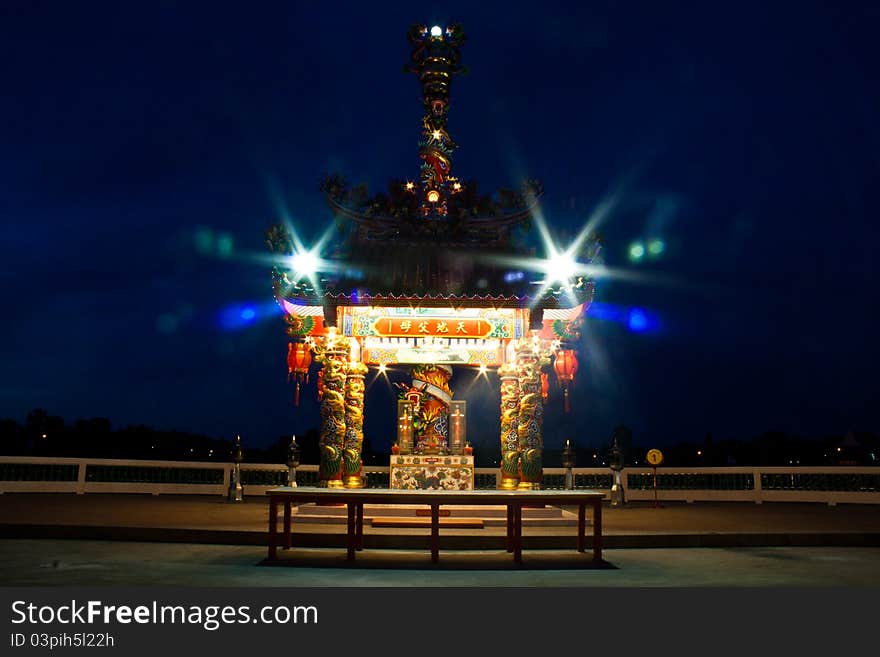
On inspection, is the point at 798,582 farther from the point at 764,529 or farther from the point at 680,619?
the point at 764,529

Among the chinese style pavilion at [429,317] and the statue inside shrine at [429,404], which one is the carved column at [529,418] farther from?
the statue inside shrine at [429,404]

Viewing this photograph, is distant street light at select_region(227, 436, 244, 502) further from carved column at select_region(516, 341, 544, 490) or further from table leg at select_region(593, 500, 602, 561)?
table leg at select_region(593, 500, 602, 561)

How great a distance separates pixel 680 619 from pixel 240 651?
314 centimetres

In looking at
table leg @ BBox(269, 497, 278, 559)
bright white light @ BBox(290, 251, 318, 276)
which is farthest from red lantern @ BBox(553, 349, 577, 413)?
table leg @ BBox(269, 497, 278, 559)

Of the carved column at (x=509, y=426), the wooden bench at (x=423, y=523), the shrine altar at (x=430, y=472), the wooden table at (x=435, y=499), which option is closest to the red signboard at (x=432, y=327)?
the carved column at (x=509, y=426)

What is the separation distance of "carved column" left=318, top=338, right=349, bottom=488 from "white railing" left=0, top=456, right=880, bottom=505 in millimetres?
5075

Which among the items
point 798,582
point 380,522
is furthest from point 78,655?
point 380,522

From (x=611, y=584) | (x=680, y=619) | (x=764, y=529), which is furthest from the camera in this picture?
(x=764, y=529)

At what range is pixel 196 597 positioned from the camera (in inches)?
252

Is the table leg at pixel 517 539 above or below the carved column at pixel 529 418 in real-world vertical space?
below

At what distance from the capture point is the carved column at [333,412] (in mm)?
15023

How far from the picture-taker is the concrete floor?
765cm

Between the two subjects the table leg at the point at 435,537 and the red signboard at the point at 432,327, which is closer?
the table leg at the point at 435,537

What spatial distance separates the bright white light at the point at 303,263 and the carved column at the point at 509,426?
13.7ft
